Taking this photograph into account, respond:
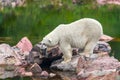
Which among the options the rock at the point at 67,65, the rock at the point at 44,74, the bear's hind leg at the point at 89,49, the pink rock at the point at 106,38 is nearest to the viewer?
the rock at the point at 44,74

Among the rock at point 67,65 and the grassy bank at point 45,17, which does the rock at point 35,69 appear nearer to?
the rock at point 67,65

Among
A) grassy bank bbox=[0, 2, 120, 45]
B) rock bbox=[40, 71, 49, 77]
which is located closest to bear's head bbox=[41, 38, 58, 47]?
rock bbox=[40, 71, 49, 77]

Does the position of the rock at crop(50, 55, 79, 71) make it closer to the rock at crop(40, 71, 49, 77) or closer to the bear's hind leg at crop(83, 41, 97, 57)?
the bear's hind leg at crop(83, 41, 97, 57)

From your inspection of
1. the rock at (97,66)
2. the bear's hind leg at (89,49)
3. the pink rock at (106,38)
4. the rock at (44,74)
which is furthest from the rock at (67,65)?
the pink rock at (106,38)

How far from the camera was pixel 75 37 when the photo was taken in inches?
675

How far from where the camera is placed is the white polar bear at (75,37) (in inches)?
667

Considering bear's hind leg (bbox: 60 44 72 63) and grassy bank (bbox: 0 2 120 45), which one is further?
grassy bank (bbox: 0 2 120 45)

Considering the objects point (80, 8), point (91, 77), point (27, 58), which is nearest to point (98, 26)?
point (27, 58)

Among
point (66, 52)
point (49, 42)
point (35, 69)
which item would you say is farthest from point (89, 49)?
point (35, 69)

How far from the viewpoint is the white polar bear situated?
16.9 metres

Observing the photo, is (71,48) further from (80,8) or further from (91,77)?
(80,8)

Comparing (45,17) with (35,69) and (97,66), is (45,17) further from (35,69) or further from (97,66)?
(97,66)

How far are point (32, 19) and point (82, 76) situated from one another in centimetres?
1228

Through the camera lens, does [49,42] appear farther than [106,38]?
No
